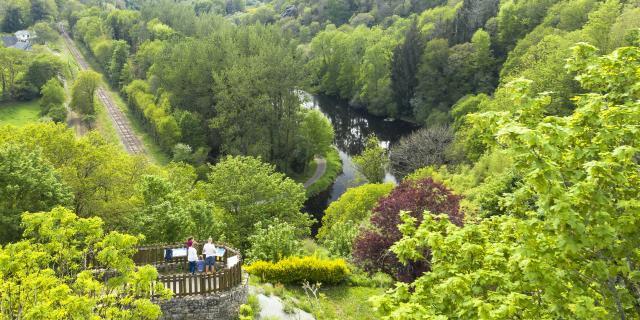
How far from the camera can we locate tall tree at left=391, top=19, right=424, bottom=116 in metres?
83.4

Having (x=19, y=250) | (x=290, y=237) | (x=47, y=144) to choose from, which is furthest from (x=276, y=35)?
(x=19, y=250)

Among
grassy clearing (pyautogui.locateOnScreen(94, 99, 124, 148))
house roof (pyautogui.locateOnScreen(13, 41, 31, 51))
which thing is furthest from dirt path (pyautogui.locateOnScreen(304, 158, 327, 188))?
house roof (pyautogui.locateOnScreen(13, 41, 31, 51))

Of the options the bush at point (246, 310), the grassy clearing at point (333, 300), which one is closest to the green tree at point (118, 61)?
the grassy clearing at point (333, 300)

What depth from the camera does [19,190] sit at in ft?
74.1

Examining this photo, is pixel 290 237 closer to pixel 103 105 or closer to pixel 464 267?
pixel 464 267

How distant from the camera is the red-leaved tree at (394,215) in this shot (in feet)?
74.0

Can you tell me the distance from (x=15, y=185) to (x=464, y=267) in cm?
2045

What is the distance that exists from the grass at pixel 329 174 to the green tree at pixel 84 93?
4057 cm

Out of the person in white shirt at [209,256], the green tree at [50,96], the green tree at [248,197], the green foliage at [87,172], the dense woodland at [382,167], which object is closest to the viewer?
the dense woodland at [382,167]

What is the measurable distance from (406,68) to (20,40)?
3877 inches

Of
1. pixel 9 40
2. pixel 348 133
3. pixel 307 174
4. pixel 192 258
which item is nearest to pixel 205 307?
pixel 192 258

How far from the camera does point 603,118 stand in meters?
8.62

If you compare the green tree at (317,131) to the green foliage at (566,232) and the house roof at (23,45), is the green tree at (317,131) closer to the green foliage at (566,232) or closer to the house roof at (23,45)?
the green foliage at (566,232)

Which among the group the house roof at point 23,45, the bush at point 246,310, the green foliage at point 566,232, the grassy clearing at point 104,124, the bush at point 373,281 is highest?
the green foliage at point 566,232
